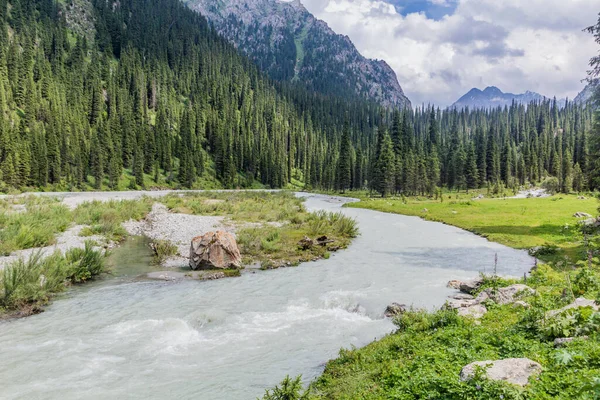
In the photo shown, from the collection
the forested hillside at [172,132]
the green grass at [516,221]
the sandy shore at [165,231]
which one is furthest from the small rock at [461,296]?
the forested hillside at [172,132]

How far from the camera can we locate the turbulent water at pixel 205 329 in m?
9.23

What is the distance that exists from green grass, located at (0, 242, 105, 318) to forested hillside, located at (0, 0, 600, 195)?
67364 mm

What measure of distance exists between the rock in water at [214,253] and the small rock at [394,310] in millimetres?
10029

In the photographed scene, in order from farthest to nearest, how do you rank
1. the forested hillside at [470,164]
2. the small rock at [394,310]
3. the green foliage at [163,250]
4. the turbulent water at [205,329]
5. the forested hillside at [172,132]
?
the forested hillside at [172,132], the forested hillside at [470,164], the green foliage at [163,250], the small rock at [394,310], the turbulent water at [205,329]

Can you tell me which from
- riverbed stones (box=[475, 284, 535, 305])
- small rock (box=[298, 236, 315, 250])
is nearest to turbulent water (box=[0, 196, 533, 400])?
riverbed stones (box=[475, 284, 535, 305])

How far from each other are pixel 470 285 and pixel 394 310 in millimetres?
5110

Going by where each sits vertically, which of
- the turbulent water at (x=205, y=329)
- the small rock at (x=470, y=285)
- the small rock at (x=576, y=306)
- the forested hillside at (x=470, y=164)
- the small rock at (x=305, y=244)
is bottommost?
the turbulent water at (x=205, y=329)

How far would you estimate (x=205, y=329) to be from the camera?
41.8 ft

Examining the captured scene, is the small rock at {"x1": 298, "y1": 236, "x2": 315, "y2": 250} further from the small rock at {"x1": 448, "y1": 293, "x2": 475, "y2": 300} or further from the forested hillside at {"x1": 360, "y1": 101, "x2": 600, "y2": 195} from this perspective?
the forested hillside at {"x1": 360, "y1": 101, "x2": 600, "y2": 195}

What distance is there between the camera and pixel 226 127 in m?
146

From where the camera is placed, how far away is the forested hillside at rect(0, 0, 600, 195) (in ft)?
291

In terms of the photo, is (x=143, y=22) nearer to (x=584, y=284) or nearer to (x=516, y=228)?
(x=516, y=228)

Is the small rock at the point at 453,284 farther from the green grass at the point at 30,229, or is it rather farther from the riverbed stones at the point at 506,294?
the green grass at the point at 30,229

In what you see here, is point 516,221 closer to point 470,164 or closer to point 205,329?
point 205,329
